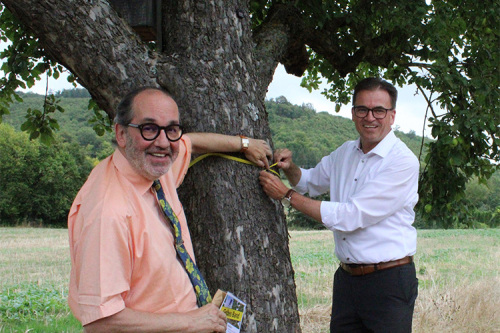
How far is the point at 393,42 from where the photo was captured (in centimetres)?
526

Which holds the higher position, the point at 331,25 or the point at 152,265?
the point at 331,25

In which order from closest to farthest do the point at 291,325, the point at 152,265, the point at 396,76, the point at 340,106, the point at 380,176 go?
the point at 152,265
the point at 291,325
the point at 380,176
the point at 396,76
the point at 340,106

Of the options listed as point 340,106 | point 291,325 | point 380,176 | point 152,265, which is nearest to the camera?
point 152,265

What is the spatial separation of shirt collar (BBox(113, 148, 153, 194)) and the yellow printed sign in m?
0.80

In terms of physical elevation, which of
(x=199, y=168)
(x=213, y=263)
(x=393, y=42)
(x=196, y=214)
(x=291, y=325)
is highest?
(x=393, y=42)

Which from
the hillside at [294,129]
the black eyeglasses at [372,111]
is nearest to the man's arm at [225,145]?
the black eyeglasses at [372,111]

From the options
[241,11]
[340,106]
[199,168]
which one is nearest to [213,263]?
[199,168]

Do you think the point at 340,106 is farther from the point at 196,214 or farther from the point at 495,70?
the point at 196,214

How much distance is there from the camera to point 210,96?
314 cm

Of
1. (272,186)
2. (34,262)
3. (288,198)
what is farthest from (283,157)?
(34,262)

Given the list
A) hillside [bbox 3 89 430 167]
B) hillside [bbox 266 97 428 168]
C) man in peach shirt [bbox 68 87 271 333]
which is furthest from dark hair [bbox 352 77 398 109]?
hillside [bbox 266 97 428 168]

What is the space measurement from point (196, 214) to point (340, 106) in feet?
18.0

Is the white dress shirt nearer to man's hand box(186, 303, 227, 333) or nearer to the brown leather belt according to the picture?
the brown leather belt

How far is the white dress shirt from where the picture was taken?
3.29m
